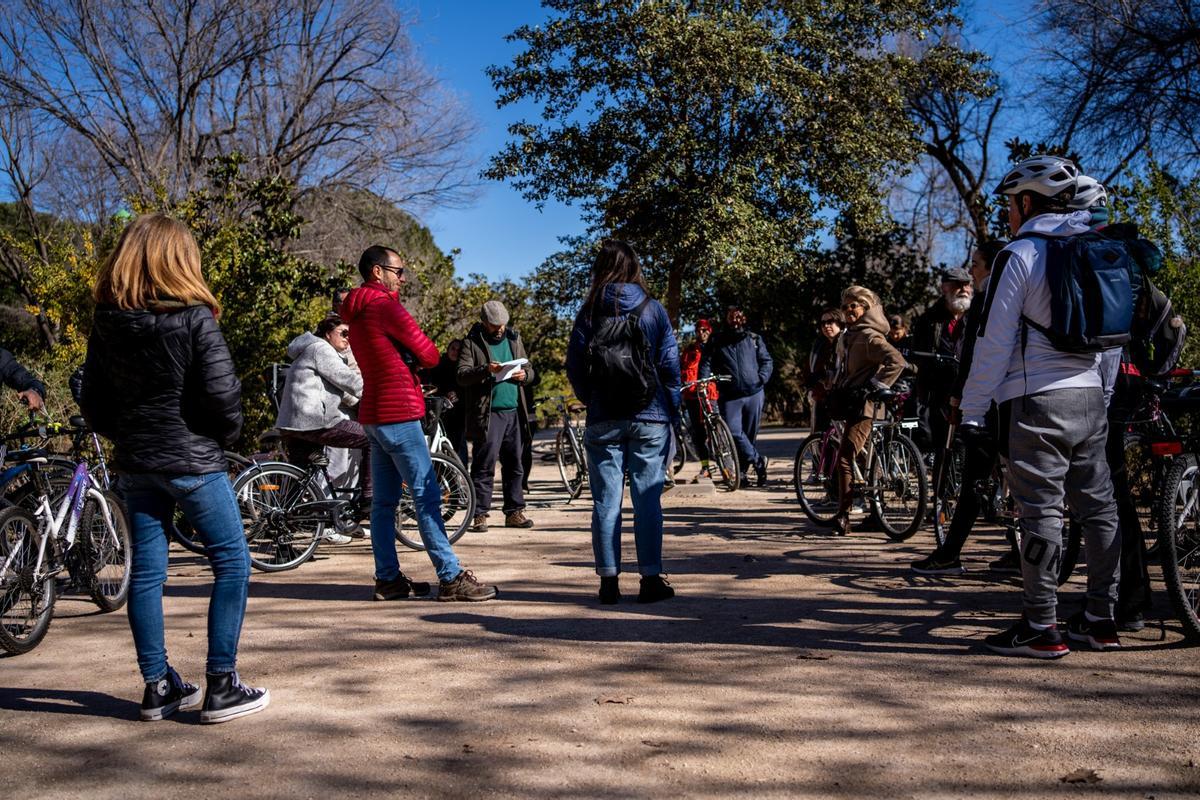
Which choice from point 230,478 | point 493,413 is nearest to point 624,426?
point 230,478

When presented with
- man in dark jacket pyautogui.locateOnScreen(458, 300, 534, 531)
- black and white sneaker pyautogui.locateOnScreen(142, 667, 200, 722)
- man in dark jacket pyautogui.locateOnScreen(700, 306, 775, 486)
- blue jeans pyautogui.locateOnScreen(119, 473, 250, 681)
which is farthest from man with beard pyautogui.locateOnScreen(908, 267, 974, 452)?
black and white sneaker pyautogui.locateOnScreen(142, 667, 200, 722)

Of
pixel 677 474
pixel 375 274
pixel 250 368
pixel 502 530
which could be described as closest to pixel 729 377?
pixel 677 474

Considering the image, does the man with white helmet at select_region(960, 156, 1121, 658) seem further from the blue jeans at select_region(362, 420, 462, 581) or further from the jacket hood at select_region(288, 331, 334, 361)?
the jacket hood at select_region(288, 331, 334, 361)

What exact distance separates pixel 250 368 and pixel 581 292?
12438mm

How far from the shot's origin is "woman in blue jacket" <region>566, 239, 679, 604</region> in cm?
609

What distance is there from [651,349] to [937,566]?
7.60 feet

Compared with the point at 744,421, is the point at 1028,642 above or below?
below

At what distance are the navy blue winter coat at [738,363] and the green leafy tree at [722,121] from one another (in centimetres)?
669

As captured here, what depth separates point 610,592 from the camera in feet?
20.1

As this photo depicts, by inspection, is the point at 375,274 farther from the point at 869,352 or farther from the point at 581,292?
the point at 581,292

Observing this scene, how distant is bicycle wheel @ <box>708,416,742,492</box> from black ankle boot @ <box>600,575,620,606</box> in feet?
19.5

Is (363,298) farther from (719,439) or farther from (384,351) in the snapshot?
(719,439)

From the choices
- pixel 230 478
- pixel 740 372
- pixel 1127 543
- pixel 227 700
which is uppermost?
pixel 740 372

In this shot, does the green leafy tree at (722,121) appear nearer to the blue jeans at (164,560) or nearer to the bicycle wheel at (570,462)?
the bicycle wheel at (570,462)
